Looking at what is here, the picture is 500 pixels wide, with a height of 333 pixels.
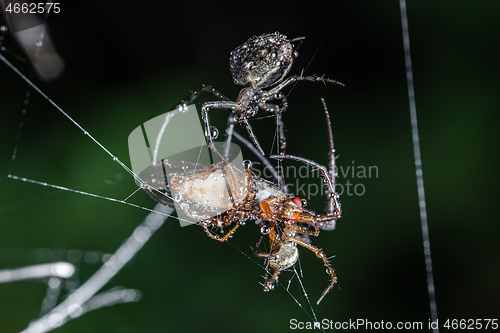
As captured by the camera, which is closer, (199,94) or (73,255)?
(199,94)

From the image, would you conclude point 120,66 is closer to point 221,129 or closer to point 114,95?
point 114,95

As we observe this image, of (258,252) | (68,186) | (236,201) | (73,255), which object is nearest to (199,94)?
(236,201)

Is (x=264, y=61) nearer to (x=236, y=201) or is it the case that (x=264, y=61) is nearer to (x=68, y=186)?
(x=236, y=201)

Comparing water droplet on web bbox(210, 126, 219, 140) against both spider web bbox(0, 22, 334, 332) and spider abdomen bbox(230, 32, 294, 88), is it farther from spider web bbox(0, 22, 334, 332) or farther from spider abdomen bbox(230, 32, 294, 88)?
spider web bbox(0, 22, 334, 332)

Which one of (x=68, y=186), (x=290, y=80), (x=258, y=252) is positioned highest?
(x=290, y=80)

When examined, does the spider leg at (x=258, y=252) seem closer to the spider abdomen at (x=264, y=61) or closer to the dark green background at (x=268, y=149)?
the dark green background at (x=268, y=149)

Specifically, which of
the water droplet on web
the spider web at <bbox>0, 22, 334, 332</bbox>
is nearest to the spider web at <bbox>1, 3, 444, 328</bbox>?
the spider web at <bbox>0, 22, 334, 332</bbox>
